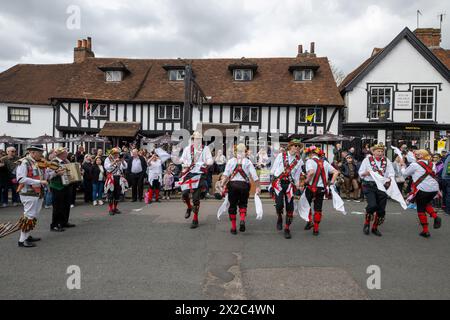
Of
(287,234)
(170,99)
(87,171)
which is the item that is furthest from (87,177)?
(170,99)

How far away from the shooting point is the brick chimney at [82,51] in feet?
99.6

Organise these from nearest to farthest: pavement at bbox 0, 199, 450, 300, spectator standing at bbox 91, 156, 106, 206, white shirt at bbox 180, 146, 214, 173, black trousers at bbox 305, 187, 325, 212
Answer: pavement at bbox 0, 199, 450, 300 → black trousers at bbox 305, 187, 325, 212 → white shirt at bbox 180, 146, 214, 173 → spectator standing at bbox 91, 156, 106, 206

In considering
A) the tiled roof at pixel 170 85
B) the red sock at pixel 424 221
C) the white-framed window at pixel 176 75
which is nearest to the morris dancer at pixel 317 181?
the red sock at pixel 424 221

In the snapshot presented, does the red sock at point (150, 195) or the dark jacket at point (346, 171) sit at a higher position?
the dark jacket at point (346, 171)

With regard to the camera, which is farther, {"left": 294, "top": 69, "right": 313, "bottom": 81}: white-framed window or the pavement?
{"left": 294, "top": 69, "right": 313, "bottom": 81}: white-framed window

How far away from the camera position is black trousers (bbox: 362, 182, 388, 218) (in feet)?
24.6

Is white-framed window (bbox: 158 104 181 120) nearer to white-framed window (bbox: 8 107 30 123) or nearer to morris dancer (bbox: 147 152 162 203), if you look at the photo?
white-framed window (bbox: 8 107 30 123)

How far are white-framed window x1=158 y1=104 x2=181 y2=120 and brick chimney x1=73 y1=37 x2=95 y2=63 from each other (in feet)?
35.3

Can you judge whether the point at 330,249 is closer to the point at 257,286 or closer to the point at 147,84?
the point at 257,286

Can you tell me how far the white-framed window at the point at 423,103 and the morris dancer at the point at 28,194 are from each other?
23.9 metres

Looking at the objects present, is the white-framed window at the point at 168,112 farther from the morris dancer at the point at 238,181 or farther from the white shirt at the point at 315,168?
the white shirt at the point at 315,168

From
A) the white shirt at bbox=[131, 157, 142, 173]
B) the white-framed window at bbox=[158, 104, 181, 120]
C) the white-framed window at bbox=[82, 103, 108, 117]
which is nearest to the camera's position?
the white shirt at bbox=[131, 157, 142, 173]

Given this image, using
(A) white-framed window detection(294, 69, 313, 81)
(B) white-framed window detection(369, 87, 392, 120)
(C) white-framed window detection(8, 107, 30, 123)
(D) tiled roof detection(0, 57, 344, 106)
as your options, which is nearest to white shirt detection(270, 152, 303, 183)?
(D) tiled roof detection(0, 57, 344, 106)
